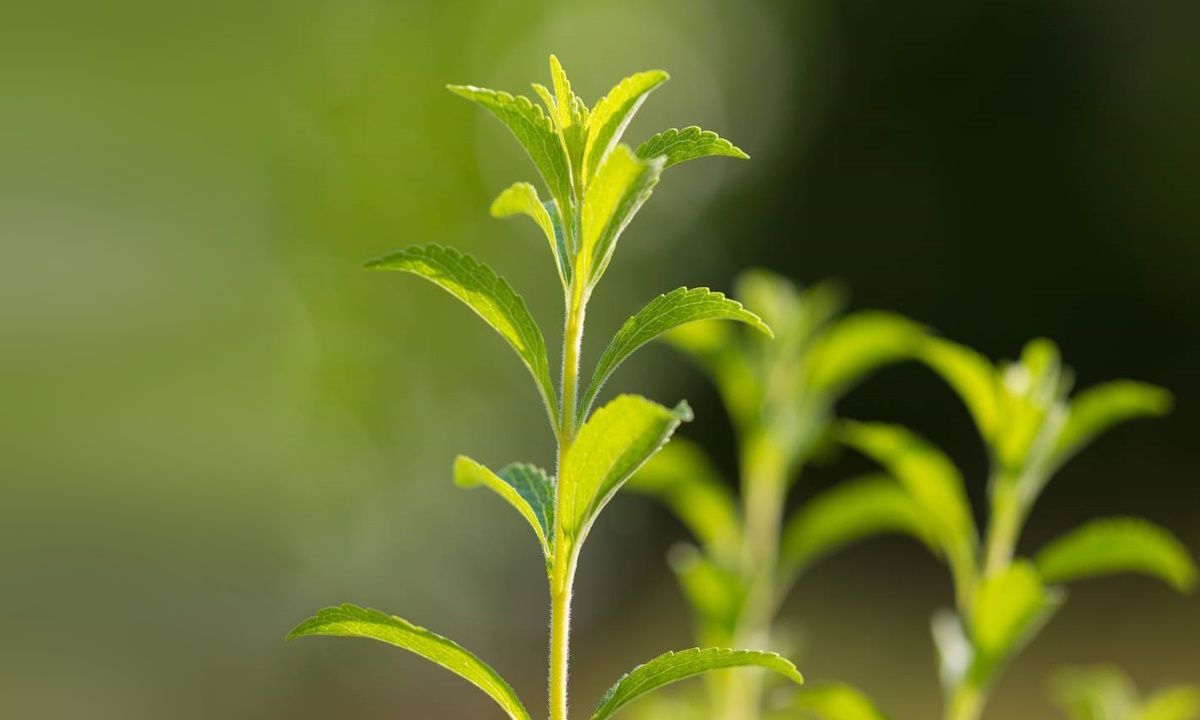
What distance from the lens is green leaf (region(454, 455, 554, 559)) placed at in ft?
1.42

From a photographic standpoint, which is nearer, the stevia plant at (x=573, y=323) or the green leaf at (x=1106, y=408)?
the stevia plant at (x=573, y=323)

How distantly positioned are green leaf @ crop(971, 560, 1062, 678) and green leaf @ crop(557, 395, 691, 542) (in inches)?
14.5

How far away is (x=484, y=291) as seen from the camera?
48 cm

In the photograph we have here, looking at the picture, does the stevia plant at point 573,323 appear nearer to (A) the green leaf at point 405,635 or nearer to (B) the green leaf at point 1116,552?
(A) the green leaf at point 405,635

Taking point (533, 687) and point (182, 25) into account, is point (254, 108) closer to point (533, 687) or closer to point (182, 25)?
point (182, 25)

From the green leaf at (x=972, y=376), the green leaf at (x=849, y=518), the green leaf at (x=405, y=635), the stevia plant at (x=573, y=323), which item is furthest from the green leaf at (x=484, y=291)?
the green leaf at (x=849, y=518)

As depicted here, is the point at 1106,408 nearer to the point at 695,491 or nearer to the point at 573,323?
the point at 695,491

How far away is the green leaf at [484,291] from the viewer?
0.47 metres

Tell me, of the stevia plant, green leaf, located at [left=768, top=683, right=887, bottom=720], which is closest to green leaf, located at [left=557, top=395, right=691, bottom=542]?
the stevia plant

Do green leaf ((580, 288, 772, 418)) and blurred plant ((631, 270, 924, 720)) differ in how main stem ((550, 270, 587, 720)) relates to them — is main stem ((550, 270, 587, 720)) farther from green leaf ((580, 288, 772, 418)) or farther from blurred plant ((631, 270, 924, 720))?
blurred plant ((631, 270, 924, 720))

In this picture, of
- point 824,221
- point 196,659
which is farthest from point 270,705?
point 824,221

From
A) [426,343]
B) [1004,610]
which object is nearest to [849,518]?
[1004,610]

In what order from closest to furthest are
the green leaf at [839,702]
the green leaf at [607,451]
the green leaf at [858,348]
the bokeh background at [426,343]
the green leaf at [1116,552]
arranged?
the green leaf at [607,451] < the green leaf at [839,702] < the green leaf at [1116,552] < the green leaf at [858,348] < the bokeh background at [426,343]

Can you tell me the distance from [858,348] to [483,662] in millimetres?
580
